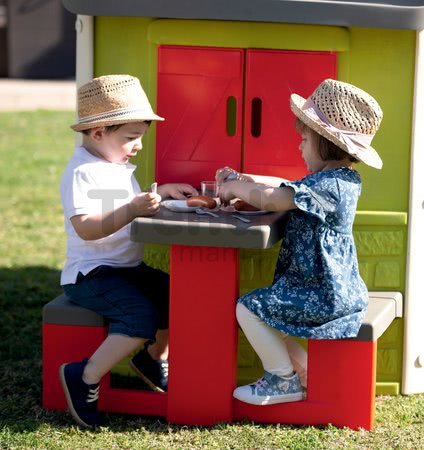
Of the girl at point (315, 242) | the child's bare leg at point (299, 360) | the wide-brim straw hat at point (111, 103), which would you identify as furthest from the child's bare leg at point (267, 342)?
the wide-brim straw hat at point (111, 103)

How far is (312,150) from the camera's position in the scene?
3.85 meters

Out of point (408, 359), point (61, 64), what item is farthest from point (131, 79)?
point (61, 64)

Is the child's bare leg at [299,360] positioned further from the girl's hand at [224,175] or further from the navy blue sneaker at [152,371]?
the girl's hand at [224,175]

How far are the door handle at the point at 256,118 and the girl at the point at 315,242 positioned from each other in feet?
1.37

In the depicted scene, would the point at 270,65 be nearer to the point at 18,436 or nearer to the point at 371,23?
the point at 371,23

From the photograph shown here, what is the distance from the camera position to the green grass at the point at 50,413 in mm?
3727

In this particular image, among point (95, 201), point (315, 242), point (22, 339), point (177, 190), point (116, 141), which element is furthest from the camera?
point (22, 339)

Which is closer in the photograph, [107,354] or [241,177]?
[107,354]

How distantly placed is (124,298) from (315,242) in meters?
0.76

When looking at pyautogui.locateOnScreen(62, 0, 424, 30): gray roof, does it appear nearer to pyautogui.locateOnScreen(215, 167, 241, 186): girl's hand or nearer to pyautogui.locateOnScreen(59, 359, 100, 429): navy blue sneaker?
pyautogui.locateOnScreen(215, 167, 241, 186): girl's hand

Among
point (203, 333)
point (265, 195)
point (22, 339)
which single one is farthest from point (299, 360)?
point (22, 339)

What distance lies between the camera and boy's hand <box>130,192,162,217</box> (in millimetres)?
3762

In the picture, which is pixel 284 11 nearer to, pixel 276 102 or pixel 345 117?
pixel 276 102

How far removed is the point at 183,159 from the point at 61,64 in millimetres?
13164
